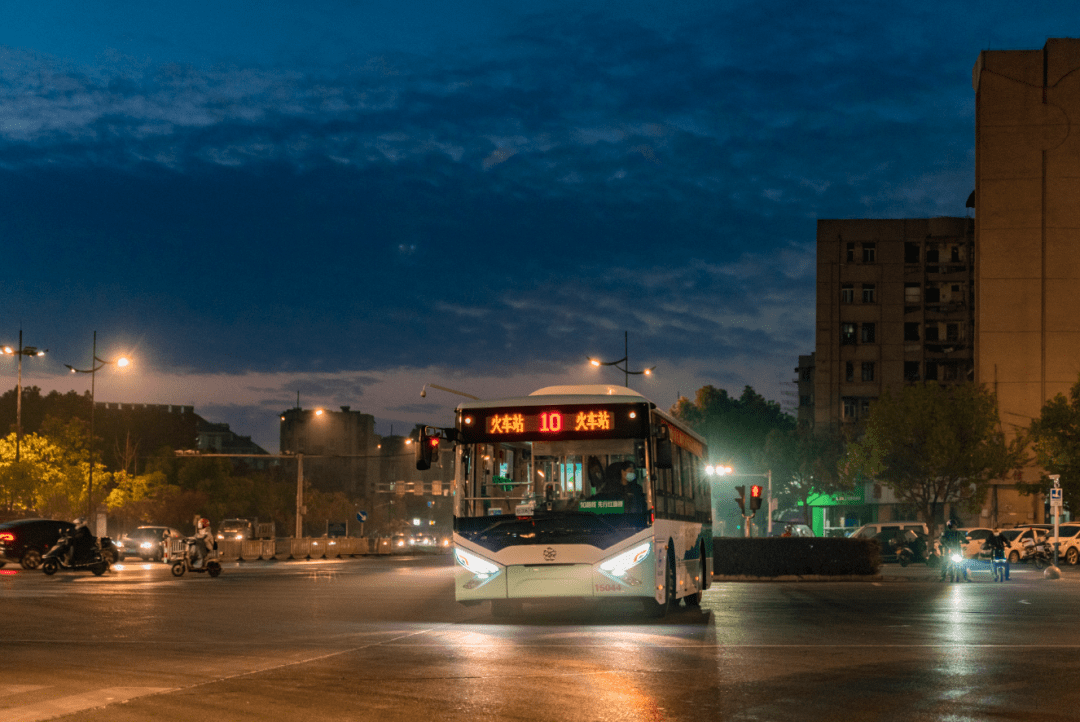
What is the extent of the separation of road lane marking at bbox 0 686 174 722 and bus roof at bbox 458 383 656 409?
8.67 meters

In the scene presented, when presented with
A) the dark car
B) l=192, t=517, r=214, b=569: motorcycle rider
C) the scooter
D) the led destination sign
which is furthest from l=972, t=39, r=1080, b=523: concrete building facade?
the led destination sign

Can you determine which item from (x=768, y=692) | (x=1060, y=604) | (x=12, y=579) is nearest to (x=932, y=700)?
(x=768, y=692)

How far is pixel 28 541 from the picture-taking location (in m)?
36.4

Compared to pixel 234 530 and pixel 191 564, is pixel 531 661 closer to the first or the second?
pixel 191 564

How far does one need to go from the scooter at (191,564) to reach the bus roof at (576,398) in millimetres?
16130

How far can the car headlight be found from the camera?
1725 cm

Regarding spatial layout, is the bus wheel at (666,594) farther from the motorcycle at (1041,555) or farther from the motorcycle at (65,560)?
the motorcycle at (1041,555)

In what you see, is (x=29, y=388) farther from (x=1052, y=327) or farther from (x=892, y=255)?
(x=1052, y=327)

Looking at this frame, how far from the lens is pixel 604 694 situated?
9422 mm

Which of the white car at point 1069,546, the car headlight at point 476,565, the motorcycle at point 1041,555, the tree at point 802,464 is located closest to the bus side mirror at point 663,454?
the car headlight at point 476,565

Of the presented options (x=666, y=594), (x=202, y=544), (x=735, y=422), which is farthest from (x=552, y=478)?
(x=735, y=422)

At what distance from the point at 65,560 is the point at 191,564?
314 cm

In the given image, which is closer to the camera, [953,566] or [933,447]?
[953,566]

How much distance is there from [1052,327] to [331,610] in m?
60.5
